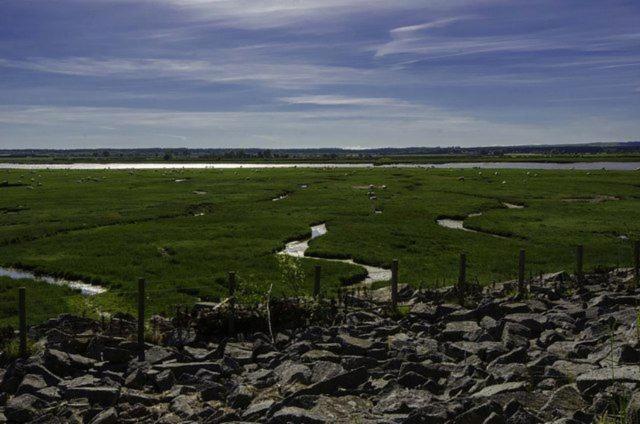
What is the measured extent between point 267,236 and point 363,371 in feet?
115

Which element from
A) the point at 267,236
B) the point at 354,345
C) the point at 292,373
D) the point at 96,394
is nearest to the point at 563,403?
the point at 292,373

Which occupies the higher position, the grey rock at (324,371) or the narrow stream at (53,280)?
the grey rock at (324,371)

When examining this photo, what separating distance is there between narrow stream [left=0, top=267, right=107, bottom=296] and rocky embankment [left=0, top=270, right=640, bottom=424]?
12.3 m

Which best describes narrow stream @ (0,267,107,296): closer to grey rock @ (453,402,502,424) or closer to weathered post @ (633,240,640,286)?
grey rock @ (453,402,502,424)

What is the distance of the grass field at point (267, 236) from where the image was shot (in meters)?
34.9

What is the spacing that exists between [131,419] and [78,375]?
155 inches

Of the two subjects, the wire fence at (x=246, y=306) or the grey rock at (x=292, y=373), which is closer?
the grey rock at (x=292, y=373)

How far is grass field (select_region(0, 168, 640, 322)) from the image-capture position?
34875 mm

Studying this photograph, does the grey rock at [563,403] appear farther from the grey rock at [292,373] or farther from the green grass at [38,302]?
the green grass at [38,302]

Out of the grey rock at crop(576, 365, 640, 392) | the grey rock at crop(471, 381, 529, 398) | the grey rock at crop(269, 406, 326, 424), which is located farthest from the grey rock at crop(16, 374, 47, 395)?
the grey rock at crop(576, 365, 640, 392)

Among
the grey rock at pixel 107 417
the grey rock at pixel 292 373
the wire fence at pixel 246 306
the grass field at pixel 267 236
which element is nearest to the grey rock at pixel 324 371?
the grey rock at pixel 292 373

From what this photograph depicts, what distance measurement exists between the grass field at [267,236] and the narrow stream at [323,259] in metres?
0.74

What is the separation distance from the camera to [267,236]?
163 feet

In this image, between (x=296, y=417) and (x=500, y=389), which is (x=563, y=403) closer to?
(x=500, y=389)
